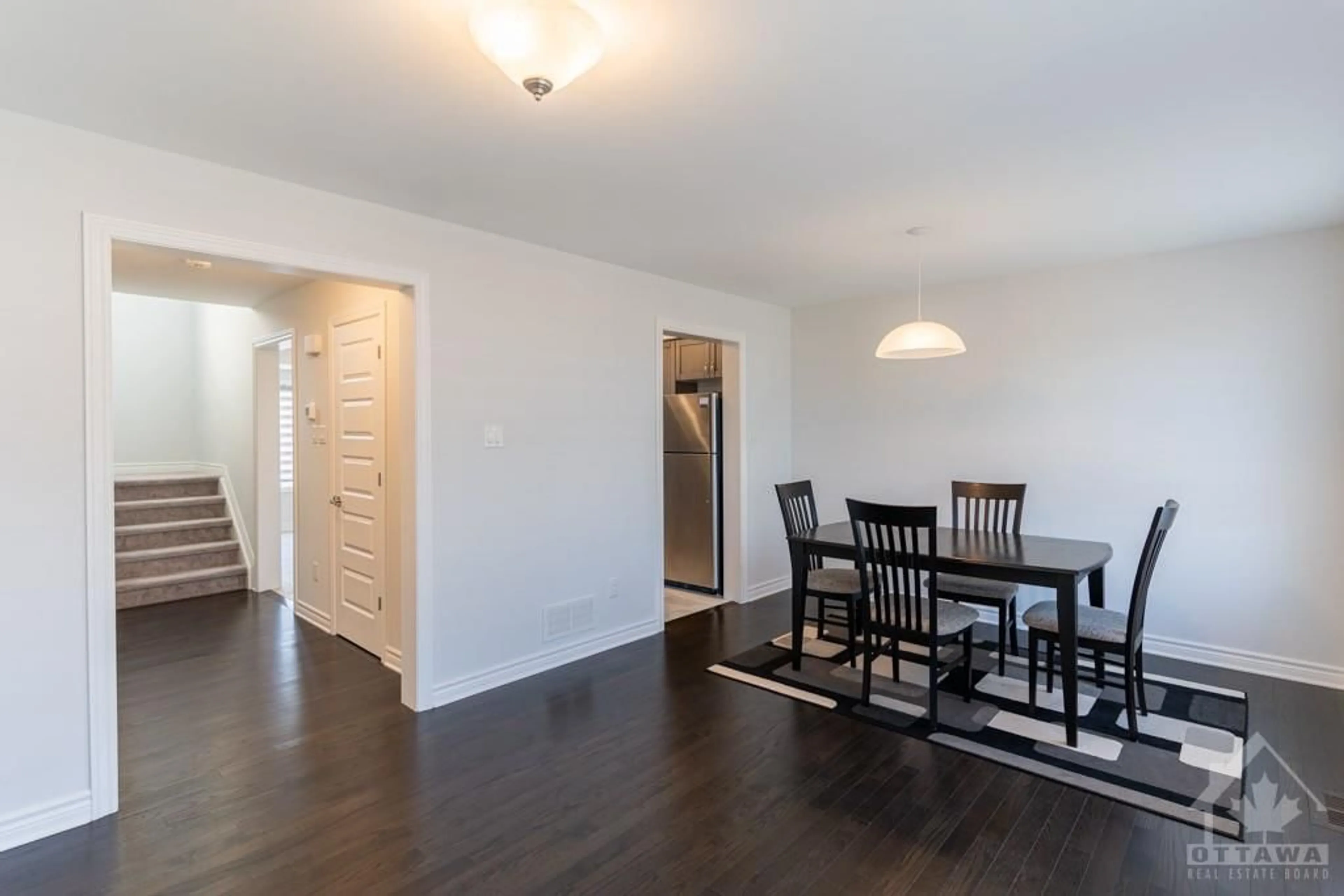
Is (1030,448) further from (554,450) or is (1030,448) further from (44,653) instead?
(44,653)

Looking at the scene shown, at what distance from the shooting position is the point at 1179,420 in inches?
151

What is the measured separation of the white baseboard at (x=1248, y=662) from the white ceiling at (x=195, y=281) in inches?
213

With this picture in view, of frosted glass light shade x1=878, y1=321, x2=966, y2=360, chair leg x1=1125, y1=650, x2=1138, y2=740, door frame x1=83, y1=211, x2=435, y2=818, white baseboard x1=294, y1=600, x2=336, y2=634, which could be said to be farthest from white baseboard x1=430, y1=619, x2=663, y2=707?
chair leg x1=1125, y1=650, x2=1138, y2=740

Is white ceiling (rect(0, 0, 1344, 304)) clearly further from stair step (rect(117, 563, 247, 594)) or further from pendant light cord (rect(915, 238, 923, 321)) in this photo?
stair step (rect(117, 563, 247, 594))

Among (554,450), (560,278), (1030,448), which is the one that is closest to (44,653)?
(554,450)

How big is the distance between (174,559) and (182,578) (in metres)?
0.27

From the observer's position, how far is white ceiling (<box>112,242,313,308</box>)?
12.6 feet

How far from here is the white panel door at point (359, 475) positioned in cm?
385

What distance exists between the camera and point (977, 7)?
5.29 feet

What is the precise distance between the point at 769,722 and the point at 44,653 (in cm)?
276

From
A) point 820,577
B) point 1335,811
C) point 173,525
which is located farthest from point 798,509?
point 173,525

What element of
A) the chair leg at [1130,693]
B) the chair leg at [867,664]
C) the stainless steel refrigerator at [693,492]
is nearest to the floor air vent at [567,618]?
the stainless steel refrigerator at [693,492]

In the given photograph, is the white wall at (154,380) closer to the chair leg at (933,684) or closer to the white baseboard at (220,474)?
the white baseboard at (220,474)

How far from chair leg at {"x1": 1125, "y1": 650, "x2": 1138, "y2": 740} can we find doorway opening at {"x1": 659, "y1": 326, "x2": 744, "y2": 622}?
2.75 metres
